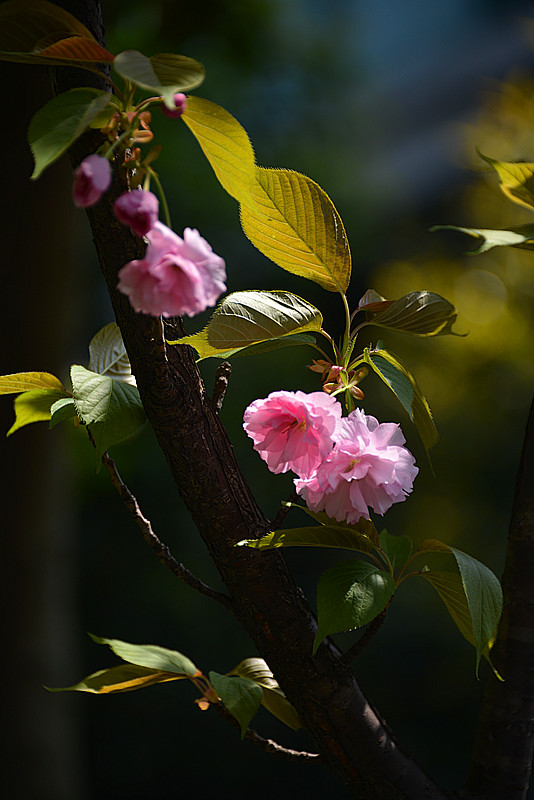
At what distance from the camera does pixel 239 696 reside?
343 millimetres

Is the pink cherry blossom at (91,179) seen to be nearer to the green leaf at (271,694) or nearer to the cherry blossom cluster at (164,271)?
the cherry blossom cluster at (164,271)

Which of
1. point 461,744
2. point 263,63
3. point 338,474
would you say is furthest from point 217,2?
point 461,744

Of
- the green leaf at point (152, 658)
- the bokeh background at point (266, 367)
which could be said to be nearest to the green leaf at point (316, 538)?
the green leaf at point (152, 658)

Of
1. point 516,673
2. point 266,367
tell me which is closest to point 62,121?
point 516,673

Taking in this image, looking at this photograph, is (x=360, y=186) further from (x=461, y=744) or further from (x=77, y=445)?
(x=461, y=744)

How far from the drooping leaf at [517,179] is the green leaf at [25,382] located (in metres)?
0.25

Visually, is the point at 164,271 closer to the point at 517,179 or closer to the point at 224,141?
the point at 224,141

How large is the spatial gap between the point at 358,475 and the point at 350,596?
0.06 m

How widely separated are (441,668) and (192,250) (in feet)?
5.09

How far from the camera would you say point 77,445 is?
1.57m

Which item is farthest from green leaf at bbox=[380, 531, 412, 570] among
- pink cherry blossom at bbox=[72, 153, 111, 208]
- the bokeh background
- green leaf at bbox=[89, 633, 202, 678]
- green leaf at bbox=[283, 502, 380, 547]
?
the bokeh background

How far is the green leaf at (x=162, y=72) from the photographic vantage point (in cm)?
19

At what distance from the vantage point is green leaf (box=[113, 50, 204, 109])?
193 millimetres

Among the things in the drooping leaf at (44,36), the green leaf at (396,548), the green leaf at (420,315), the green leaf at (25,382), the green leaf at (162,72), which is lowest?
the green leaf at (396,548)
